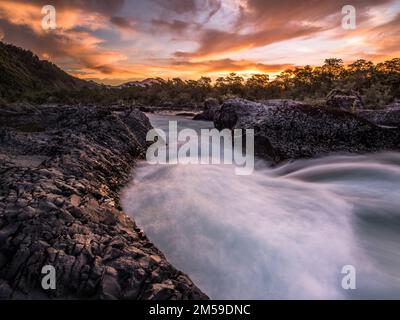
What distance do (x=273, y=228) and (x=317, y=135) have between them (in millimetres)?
5152

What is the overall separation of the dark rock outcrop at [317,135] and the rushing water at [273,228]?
4.56 feet

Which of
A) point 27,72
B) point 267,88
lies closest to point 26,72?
point 27,72

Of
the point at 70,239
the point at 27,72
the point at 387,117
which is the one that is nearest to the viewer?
the point at 70,239

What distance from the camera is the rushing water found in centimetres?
332

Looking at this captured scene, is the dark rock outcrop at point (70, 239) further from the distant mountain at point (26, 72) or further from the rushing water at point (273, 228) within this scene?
the distant mountain at point (26, 72)

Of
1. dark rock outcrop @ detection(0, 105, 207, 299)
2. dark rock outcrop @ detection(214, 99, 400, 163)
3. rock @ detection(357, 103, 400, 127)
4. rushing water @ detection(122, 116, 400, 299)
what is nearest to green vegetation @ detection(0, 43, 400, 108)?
rock @ detection(357, 103, 400, 127)

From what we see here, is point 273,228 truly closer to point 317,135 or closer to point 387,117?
point 317,135

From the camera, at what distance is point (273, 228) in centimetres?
436

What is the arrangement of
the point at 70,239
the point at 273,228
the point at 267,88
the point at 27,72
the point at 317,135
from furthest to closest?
the point at 27,72 < the point at 267,88 < the point at 317,135 < the point at 273,228 < the point at 70,239

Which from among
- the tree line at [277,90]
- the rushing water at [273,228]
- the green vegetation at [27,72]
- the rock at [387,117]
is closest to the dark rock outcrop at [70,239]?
the rushing water at [273,228]

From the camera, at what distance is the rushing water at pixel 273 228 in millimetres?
3318

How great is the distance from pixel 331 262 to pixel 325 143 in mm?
5613
